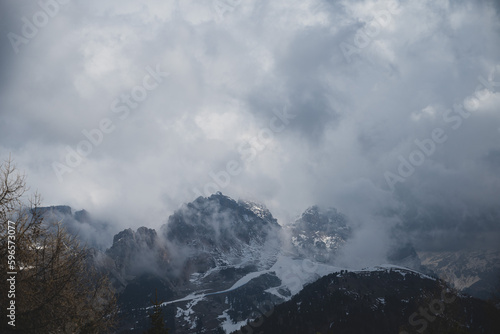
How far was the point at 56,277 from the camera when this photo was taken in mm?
17391

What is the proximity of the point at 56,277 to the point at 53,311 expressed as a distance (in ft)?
5.99

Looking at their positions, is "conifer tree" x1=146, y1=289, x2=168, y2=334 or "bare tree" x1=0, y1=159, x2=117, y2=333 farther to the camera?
"conifer tree" x1=146, y1=289, x2=168, y2=334

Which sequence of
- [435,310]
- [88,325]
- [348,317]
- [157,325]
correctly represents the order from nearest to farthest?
[88,325], [157,325], [435,310], [348,317]

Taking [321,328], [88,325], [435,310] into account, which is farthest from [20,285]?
[321,328]

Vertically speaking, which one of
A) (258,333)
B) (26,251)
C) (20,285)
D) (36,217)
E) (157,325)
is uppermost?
(36,217)

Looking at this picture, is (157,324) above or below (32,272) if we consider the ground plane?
below

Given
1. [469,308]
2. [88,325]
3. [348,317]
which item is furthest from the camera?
[348,317]

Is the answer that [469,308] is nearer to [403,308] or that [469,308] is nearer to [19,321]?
[403,308]

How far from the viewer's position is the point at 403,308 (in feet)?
587

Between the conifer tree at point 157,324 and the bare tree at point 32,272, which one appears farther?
the conifer tree at point 157,324

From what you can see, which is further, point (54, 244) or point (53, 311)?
point (54, 244)

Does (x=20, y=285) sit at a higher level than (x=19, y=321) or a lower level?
higher

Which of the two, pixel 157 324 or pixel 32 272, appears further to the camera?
pixel 157 324

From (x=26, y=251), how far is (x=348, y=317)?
193 meters
